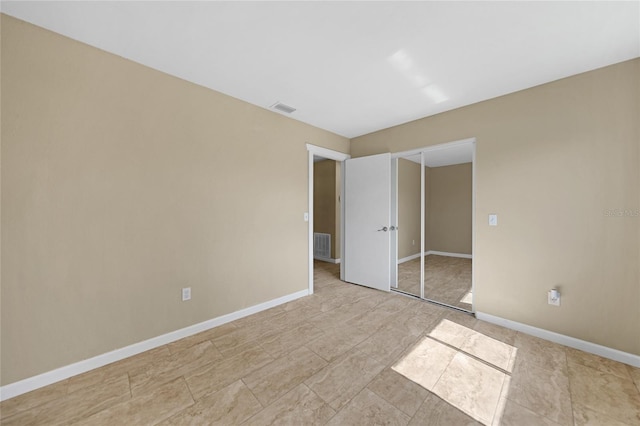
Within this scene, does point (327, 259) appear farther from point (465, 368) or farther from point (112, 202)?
point (112, 202)

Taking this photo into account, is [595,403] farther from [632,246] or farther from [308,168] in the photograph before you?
[308,168]

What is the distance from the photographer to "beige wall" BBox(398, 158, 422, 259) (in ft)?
14.7

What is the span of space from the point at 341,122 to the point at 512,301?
303 cm

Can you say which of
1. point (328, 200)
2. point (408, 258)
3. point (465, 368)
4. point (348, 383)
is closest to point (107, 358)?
point (348, 383)

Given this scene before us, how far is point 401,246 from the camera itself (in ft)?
15.4

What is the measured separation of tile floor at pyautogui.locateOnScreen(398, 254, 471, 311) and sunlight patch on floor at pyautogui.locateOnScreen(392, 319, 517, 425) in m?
0.84

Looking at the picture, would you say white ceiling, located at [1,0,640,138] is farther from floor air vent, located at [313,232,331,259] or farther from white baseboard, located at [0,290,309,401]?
floor air vent, located at [313,232,331,259]

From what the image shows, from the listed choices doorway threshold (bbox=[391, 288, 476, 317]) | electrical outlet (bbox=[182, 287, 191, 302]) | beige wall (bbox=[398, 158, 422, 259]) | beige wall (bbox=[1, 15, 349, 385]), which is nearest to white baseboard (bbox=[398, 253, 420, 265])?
beige wall (bbox=[398, 158, 422, 259])

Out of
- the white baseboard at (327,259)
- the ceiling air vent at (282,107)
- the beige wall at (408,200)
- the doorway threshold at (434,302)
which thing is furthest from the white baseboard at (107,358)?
the beige wall at (408,200)

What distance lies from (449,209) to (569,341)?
248 centimetres

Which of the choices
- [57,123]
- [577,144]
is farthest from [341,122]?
[57,123]

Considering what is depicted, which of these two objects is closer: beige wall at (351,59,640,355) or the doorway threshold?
beige wall at (351,59,640,355)

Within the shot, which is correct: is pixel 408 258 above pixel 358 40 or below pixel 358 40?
below

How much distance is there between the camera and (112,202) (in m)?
1.97
